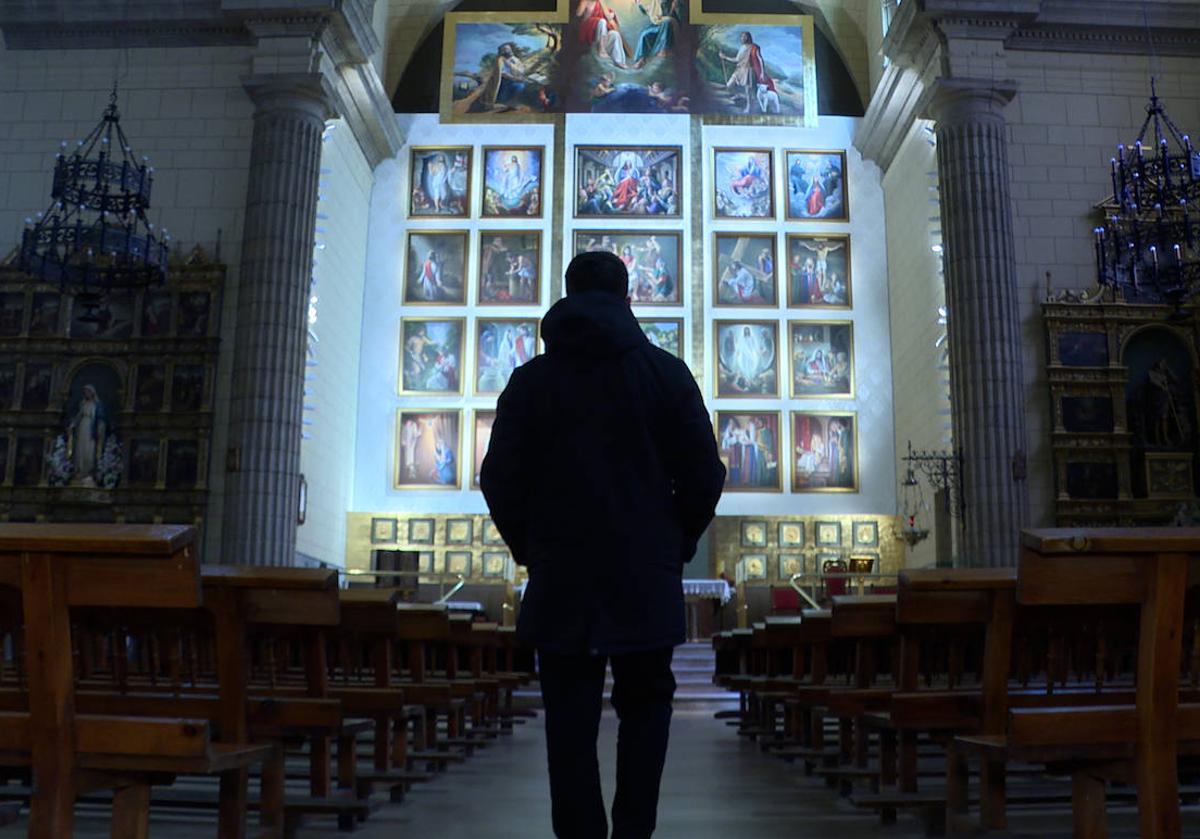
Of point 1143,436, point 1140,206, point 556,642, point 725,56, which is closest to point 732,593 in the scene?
point 1143,436

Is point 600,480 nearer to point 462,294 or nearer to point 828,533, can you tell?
point 828,533

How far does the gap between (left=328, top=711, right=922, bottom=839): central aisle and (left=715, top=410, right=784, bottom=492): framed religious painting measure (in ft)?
39.3

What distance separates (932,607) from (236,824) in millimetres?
2392

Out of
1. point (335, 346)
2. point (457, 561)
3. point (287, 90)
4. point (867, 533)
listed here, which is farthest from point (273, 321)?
point (867, 533)

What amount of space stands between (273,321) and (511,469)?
12633 millimetres

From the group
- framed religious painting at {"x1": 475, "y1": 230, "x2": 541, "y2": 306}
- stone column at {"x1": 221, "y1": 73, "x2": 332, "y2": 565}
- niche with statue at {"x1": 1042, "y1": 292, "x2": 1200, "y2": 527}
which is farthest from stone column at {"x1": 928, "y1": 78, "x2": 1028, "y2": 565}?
stone column at {"x1": 221, "y1": 73, "x2": 332, "y2": 565}

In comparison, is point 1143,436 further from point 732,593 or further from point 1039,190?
point 732,593

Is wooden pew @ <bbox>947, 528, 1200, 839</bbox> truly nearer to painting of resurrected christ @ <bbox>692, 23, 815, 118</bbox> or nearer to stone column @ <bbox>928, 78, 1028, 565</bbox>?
stone column @ <bbox>928, 78, 1028, 565</bbox>

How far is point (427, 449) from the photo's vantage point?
19906mm

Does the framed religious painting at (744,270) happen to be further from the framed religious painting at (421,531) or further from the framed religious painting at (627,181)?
the framed religious painting at (421,531)

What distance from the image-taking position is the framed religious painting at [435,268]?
67.5ft

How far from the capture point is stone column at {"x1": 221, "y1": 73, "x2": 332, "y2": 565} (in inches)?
575

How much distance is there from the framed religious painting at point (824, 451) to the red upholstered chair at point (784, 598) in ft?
7.04

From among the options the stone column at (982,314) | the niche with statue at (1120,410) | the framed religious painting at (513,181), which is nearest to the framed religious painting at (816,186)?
the framed religious painting at (513,181)
